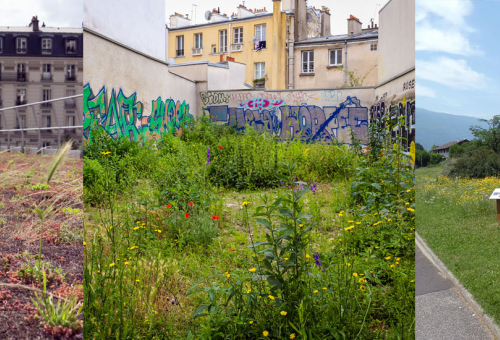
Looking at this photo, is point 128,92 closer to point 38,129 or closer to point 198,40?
point 38,129

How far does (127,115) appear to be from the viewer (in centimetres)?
802

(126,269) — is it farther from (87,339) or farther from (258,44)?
(258,44)

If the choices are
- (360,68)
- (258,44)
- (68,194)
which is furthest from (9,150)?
(258,44)

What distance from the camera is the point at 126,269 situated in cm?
239

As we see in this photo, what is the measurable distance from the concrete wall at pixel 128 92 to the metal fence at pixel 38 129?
542cm

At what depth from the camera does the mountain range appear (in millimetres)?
2053

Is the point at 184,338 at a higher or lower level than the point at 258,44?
lower

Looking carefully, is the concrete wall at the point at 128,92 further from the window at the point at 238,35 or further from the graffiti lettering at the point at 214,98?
the window at the point at 238,35

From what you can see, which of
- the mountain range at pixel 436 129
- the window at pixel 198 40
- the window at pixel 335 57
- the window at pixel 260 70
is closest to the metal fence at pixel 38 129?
the mountain range at pixel 436 129

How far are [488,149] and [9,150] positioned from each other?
7.44 feet

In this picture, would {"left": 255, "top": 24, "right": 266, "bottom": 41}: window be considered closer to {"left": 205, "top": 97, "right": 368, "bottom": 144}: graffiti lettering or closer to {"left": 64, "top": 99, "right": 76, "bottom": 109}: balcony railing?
{"left": 205, "top": 97, "right": 368, "bottom": 144}: graffiti lettering

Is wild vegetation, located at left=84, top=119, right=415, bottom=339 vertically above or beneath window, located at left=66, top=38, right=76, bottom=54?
beneath

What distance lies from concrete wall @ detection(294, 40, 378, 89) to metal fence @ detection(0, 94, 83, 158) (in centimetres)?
1916

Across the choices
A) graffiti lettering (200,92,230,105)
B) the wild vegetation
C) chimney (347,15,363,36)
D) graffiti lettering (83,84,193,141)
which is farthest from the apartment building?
chimney (347,15,363,36)
